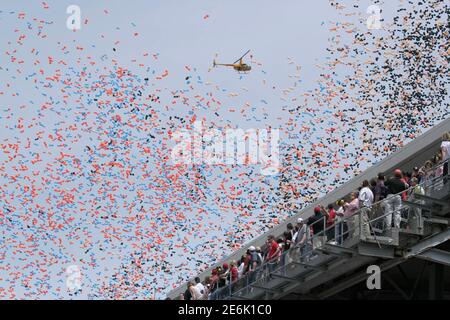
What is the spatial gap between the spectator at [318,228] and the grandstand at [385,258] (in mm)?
171

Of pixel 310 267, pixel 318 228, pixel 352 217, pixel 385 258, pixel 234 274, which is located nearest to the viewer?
pixel 352 217

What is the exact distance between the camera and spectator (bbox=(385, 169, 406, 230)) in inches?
1462

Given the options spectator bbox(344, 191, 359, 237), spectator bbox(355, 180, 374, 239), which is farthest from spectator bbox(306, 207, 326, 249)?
spectator bbox(355, 180, 374, 239)

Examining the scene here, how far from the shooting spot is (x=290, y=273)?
1647 inches

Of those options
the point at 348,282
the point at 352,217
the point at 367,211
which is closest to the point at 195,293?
the point at 348,282

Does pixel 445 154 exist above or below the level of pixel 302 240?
above

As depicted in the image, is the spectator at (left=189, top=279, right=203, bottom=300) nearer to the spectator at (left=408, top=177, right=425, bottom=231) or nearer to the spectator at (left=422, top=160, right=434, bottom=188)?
the spectator at (left=408, top=177, right=425, bottom=231)

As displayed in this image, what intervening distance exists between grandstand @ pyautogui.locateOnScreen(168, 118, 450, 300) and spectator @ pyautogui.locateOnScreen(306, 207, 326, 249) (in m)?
0.17

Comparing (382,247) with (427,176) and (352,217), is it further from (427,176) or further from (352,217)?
(427,176)

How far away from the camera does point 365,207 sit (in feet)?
123

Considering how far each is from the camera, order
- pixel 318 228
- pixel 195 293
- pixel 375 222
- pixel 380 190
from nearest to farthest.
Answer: pixel 375 222 < pixel 380 190 < pixel 318 228 < pixel 195 293

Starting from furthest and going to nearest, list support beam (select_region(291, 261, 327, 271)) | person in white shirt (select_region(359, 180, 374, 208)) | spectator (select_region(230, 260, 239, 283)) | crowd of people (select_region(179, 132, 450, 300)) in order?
1. spectator (select_region(230, 260, 239, 283))
2. support beam (select_region(291, 261, 327, 271))
3. person in white shirt (select_region(359, 180, 374, 208))
4. crowd of people (select_region(179, 132, 450, 300))

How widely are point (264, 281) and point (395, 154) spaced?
636 cm

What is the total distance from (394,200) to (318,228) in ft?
9.63
